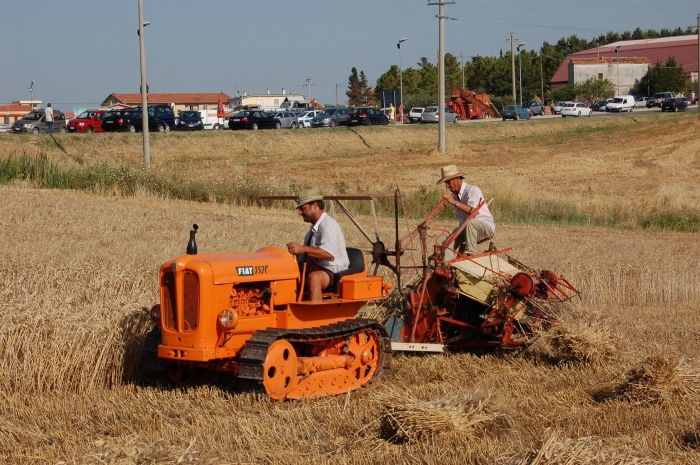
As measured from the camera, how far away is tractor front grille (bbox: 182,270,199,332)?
8.04 meters

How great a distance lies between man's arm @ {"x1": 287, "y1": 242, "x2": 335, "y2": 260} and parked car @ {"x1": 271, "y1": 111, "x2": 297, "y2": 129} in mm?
47732

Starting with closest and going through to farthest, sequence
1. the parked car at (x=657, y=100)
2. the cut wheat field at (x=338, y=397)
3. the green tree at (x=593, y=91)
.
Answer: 1. the cut wheat field at (x=338, y=397)
2. the parked car at (x=657, y=100)
3. the green tree at (x=593, y=91)

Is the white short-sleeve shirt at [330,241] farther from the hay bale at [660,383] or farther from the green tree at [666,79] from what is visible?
the green tree at [666,79]

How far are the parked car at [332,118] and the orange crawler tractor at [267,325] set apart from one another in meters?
48.9

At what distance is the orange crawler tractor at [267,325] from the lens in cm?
805

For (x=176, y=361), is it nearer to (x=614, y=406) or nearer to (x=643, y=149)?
(x=614, y=406)

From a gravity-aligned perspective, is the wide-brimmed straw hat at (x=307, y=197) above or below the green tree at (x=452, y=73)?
below

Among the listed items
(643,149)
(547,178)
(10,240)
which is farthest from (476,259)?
(643,149)

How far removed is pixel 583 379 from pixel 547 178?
1120 inches

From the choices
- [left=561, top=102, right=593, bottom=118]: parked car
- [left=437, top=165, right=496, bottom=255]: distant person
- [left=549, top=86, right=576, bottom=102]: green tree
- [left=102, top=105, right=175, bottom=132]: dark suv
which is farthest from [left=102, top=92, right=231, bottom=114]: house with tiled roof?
[left=437, top=165, right=496, bottom=255]: distant person

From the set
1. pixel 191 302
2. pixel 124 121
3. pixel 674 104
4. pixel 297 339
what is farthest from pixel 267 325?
pixel 674 104

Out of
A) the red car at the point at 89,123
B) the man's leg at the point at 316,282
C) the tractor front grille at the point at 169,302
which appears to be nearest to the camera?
the tractor front grille at the point at 169,302

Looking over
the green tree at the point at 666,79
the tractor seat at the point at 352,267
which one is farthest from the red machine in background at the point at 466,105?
the tractor seat at the point at 352,267

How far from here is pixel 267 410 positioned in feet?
26.0
